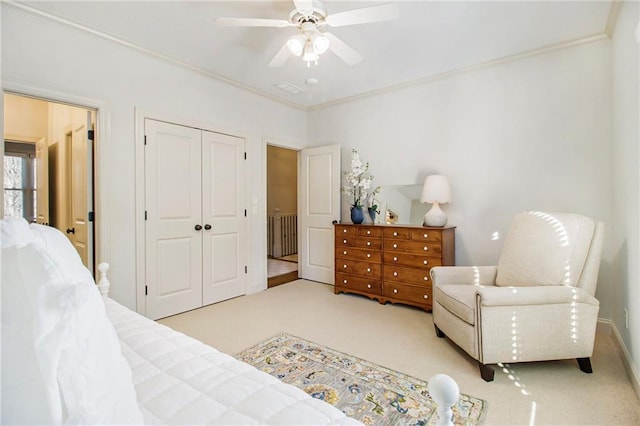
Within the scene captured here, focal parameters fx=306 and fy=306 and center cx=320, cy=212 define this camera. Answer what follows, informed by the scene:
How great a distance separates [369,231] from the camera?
3748mm

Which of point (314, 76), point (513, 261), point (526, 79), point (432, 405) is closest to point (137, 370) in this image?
point (432, 405)

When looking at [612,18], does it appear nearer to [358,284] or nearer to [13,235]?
[358,284]

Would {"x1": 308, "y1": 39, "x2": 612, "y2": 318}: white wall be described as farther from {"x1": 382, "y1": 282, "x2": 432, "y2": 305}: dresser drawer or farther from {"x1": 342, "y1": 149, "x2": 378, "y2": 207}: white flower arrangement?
{"x1": 382, "y1": 282, "x2": 432, "y2": 305}: dresser drawer

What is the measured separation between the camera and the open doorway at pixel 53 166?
287 centimetres

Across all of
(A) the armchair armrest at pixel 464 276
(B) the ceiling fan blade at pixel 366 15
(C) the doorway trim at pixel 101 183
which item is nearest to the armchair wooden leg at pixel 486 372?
(A) the armchair armrest at pixel 464 276

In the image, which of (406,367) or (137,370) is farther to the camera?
(406,367)

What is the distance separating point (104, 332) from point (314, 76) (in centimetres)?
359

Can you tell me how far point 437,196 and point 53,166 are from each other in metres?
4.90

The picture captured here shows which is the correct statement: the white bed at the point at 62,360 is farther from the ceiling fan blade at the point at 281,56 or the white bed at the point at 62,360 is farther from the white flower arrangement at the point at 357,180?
the white flower arrangement at the point at 357,180

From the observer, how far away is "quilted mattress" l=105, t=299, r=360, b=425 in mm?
813

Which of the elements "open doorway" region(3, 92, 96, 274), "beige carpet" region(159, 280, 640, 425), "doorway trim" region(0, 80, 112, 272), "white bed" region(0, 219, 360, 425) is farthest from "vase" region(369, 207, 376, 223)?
"white bed" region(0, 219, 360, 425)

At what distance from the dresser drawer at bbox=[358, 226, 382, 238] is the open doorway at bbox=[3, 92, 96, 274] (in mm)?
2803

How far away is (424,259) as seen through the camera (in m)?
3.30

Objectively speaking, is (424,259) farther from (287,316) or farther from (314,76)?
(314,76)
